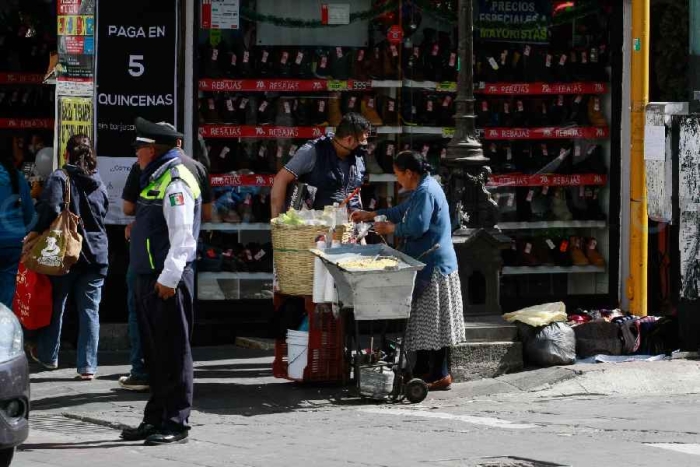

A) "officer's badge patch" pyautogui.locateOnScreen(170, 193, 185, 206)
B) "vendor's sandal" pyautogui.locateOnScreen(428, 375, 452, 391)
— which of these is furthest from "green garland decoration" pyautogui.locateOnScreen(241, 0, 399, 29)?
"officer's badge patch" pyautogui.locateOnScreen(170, 193, 185, 206)

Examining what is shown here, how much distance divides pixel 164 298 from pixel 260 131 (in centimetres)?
493

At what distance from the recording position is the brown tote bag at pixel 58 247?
35.9 ft

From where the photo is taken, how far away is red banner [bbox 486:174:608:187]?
1399 centimetres

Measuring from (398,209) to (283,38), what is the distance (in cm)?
344

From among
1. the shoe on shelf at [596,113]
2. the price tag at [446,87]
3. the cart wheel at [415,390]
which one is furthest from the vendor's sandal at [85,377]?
the shoe on shelf at [596,113]

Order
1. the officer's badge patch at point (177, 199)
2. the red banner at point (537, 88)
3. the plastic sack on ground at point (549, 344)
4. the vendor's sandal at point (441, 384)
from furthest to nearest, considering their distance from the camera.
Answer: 1. the red banner at point (537, 88)
2. the plastic sack on ground at point (549, 344)
3. the vendor's sandal at point (441, 384)
4. the officer's badge patch at point (177, 199)

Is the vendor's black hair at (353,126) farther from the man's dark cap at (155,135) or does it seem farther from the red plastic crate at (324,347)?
the man's dark cap at (155,135)

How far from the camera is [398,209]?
10500 mm

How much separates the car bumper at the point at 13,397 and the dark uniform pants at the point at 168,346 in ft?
3.75

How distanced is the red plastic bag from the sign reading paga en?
16.2ft

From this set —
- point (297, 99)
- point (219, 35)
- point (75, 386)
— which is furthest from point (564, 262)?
point (75, 386)

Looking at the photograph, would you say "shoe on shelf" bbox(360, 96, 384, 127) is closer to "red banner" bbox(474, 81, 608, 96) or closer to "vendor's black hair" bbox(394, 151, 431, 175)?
"red banner" bbox(474, 81, 608, 96)

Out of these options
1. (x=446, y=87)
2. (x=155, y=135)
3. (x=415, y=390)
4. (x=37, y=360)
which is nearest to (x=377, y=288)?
(x=415, y=390)

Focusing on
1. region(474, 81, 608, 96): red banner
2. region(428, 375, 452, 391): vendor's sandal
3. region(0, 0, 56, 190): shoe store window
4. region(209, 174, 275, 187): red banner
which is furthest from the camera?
region(474, 81, 608, 96): red banner
